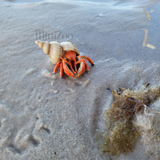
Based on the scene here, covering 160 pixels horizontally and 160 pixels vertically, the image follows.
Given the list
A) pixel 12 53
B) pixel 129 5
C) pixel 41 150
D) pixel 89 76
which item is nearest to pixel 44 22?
pixel 12 53

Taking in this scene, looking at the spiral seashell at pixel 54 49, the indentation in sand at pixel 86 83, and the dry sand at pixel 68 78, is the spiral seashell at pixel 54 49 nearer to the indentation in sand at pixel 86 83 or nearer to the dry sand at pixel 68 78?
the dry sand at pixel 68 78

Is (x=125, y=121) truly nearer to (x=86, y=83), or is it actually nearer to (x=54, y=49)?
(x=86, y=83)

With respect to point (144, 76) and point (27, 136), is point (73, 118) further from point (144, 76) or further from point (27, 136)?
Result: point (144, 76)

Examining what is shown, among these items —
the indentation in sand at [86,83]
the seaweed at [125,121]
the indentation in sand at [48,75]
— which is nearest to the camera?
the seaweed at [125,121]

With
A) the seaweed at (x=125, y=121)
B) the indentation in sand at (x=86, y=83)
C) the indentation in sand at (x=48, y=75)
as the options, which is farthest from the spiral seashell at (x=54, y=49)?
the seaweed at (x=125, y=121)

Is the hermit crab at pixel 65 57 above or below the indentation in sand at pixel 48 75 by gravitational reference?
above

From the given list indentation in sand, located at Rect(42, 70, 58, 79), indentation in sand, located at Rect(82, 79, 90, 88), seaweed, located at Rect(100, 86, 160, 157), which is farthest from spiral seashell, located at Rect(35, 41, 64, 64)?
seaweed, located at Rect(100, 86, 160, 157)

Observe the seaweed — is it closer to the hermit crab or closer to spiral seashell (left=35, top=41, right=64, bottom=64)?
the hermit crab

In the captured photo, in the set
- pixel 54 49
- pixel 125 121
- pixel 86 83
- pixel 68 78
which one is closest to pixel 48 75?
pixel 68 78
